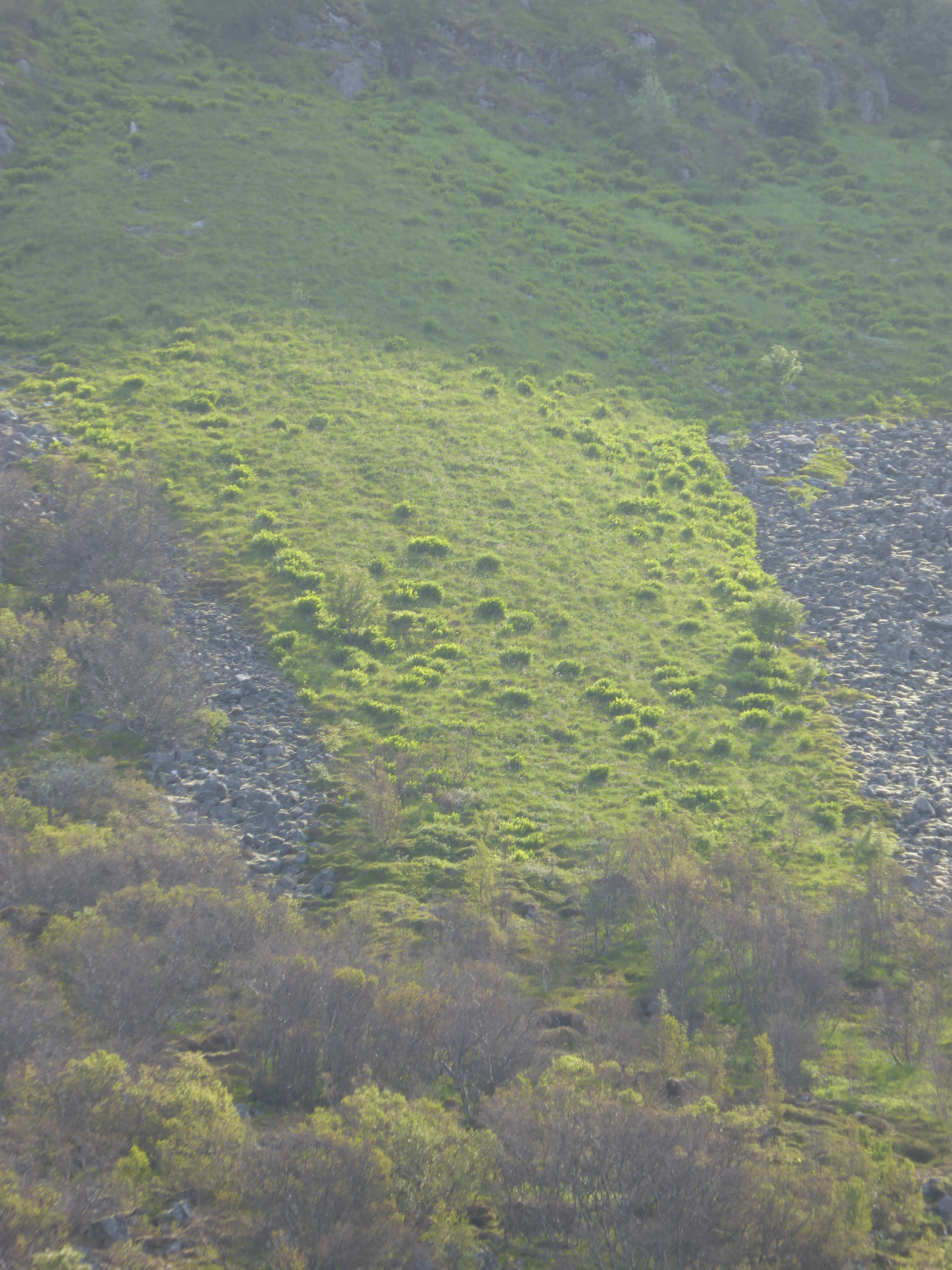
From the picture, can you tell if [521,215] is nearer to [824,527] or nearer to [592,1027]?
[824,527]

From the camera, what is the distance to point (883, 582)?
96.8ft

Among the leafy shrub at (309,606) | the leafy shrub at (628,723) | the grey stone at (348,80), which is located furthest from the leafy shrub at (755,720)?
the grey stone at (348,80)

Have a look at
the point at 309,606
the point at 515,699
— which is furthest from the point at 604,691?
the point at 309,606

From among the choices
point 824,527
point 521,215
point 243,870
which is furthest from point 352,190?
point 243,870

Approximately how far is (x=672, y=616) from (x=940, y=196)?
42.7 meters

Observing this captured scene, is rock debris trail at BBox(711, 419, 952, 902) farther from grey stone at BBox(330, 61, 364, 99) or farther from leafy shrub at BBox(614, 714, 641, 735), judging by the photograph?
grey stone at BBox(330, 61, 364, 99)

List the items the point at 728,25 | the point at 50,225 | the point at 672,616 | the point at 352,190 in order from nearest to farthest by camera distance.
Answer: the point at 672,616 < the point at 50,225 < the point at 352,190 < the point at 728,25

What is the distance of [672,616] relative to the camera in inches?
1145

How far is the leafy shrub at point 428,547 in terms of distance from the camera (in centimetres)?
2995

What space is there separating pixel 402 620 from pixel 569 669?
473 cm

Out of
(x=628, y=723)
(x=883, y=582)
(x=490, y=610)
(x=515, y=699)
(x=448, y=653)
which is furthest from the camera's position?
(x=883, y=582)

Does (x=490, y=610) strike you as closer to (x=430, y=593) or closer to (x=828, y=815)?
(x=430, y=593)

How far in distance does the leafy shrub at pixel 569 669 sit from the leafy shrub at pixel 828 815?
22.9ft

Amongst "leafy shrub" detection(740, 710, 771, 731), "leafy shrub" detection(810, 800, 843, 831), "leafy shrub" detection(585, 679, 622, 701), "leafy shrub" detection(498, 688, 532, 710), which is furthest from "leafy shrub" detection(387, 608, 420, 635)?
"leafy shrub" detection(810, 800, 843, 831)
